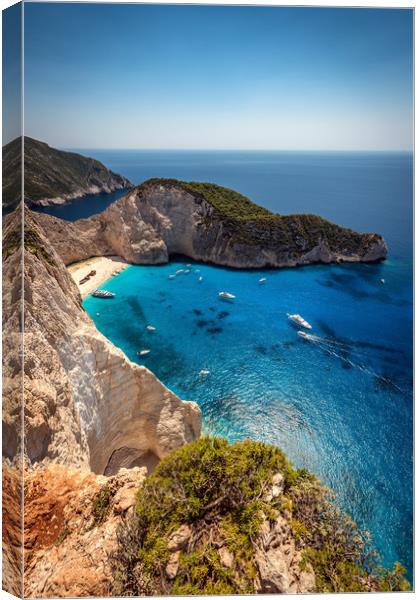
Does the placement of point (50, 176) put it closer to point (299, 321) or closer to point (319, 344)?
point (299, 321)

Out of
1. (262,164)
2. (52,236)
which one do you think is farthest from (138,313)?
(262,164)

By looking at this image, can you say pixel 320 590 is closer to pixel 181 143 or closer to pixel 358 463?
pixel 358 463

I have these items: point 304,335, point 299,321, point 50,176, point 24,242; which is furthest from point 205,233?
point 24,242

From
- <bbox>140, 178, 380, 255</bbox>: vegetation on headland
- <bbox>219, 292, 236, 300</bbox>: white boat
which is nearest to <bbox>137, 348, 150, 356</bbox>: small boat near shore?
<bbox>219, 292, 236, 300</bbox>: white boat

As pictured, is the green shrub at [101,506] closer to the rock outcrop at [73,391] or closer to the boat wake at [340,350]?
the rock outcrop at [73,391]

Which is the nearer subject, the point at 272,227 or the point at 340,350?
the point at 340,350

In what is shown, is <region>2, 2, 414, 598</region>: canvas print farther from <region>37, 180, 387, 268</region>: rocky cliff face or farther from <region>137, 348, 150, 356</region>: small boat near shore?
<region>37, 180, 387, 268</region>: rocky cliff face
